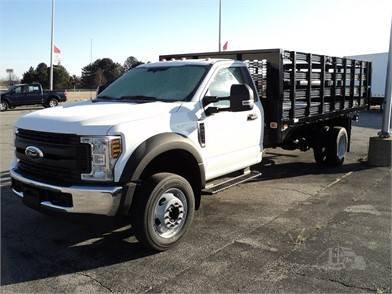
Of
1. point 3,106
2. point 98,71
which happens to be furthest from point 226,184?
point 98,71

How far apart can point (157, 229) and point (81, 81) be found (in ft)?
283

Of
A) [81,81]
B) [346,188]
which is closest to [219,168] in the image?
[346,188]

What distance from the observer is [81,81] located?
286 ft

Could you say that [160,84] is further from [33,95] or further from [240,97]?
[33,95]

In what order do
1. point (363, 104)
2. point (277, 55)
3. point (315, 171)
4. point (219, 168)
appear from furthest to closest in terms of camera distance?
1. point (363, 104)
2. point (315, 171)
3. point (277, 55)
4. point (219, 168)

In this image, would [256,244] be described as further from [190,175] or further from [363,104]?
[363,104]

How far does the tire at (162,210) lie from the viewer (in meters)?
4.54

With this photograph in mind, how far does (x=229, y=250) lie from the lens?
488 centimetres

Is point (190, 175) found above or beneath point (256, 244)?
above

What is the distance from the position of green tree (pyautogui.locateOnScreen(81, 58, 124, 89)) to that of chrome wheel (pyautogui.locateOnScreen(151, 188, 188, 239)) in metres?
79.6

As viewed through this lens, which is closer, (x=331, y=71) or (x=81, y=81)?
(x=331, y=71)

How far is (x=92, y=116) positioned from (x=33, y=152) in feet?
2.43

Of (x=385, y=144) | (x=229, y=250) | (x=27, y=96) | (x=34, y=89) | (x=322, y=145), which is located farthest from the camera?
(x=34, y=89)

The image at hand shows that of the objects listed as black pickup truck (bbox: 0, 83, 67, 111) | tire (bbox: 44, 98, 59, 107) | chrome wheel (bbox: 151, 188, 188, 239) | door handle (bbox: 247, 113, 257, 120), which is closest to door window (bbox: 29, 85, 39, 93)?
black pickup truck (bbox: 0, 83, 67, 111)
